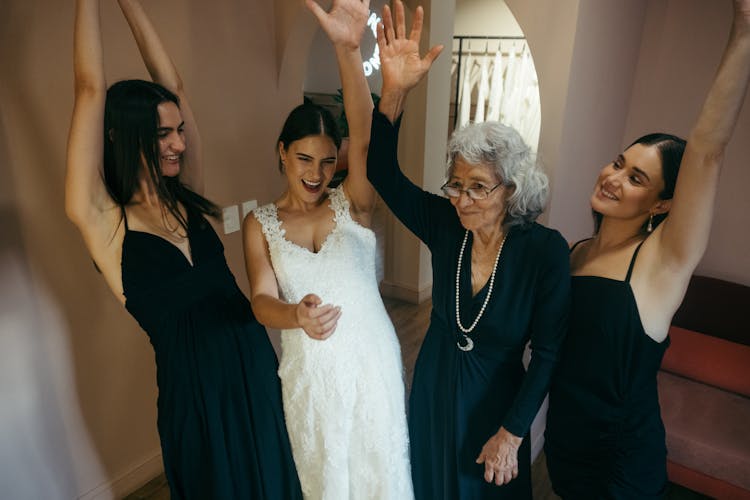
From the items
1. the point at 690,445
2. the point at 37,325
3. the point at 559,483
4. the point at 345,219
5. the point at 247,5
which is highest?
the point at 247,5

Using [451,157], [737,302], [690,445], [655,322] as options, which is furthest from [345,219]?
[737,302]

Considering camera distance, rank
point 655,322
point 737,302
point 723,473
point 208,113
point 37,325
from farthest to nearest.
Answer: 1. point 737,302
2. point 208,113
3. point 723,473
4. point 37,325
5. point 655,322

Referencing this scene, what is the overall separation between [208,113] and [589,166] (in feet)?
5.29

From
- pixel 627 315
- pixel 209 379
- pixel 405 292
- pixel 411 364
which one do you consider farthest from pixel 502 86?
pixel 209 379

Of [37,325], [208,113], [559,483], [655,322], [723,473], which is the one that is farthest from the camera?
[208,113]

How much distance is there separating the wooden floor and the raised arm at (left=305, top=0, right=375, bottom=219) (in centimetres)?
155

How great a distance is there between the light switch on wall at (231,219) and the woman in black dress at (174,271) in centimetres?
61

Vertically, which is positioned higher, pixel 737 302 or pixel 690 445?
pixel 737 302

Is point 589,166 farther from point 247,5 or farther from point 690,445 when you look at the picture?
point 247,5

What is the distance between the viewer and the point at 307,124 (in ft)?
4.44

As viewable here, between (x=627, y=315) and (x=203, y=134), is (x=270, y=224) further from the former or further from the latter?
(x=627, y=315)

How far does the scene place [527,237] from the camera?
123 centimetres

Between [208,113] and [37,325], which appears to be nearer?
[37,325]

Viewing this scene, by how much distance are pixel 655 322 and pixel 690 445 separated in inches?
45.7
